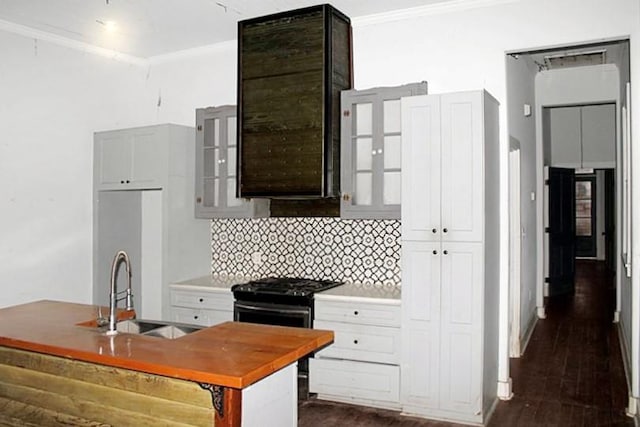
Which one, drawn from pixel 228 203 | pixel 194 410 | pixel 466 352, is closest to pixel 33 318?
pixel 194 410

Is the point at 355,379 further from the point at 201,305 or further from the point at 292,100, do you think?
the point at 292,100

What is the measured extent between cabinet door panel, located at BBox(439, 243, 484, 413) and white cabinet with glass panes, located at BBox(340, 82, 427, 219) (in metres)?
0.59

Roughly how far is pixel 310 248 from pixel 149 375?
251 cm

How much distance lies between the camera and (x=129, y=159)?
489 cm

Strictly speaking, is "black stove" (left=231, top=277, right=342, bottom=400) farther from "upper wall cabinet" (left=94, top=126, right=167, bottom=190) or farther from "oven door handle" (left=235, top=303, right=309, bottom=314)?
"upper wall cabinet" (left=94, top=126, right=167, bottom=190)

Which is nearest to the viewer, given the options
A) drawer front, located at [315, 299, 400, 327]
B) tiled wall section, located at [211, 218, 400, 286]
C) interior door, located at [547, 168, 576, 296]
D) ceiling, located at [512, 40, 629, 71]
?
drawer front, located at [315, 299, 400, 327]

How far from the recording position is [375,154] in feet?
13.5

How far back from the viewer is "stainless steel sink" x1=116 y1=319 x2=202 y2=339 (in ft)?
9.95

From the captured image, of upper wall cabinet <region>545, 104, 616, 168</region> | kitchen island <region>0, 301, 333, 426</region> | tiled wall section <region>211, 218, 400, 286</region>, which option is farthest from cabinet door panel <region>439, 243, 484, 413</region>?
upper wall cabinet <region>545, 104, 616, 168</region>

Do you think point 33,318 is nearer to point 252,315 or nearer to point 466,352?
point 252,315

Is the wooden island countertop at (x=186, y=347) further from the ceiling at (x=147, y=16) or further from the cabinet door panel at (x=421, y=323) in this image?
the ceiling at (x=147, y=16)

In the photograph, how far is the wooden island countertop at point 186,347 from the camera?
217cm

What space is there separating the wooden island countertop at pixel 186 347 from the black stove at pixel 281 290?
4.18 feet

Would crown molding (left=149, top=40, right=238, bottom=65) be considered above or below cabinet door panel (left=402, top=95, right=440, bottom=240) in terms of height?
above
